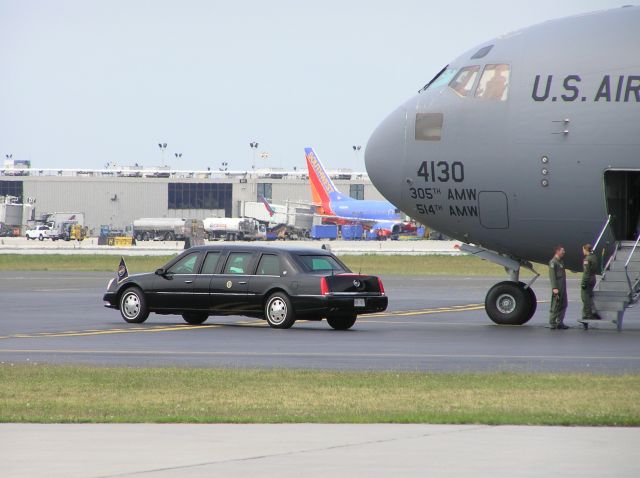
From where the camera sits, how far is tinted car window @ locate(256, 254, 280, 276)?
2856 cm

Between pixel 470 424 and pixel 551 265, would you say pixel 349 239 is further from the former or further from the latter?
Result: pixel 470 424

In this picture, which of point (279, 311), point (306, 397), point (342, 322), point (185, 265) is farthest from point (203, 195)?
point (306, 397)

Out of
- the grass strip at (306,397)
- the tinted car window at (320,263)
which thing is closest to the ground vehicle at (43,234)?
the tinted car window at (320,263)

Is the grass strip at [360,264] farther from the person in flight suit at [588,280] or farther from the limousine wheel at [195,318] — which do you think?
the person in flight suit at [588,280]

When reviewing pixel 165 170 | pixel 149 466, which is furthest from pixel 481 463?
pixel 165 170

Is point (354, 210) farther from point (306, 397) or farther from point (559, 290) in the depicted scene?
point (306, 397)

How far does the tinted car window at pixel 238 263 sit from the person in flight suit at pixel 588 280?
7.22m

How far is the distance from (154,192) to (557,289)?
156m

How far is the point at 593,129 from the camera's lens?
90.3 ft

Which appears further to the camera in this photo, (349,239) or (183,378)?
(349,239)

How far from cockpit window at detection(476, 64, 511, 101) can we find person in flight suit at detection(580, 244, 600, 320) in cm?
382

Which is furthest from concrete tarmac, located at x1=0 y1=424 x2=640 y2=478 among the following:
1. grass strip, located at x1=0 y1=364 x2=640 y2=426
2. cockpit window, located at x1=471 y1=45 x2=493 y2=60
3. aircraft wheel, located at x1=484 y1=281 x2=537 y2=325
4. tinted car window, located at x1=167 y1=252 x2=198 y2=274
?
cockpit window, located at x1=471 y1=45 x2=493 y2=60

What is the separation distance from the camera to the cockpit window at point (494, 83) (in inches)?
1131

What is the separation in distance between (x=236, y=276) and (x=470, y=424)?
16.1 meters
